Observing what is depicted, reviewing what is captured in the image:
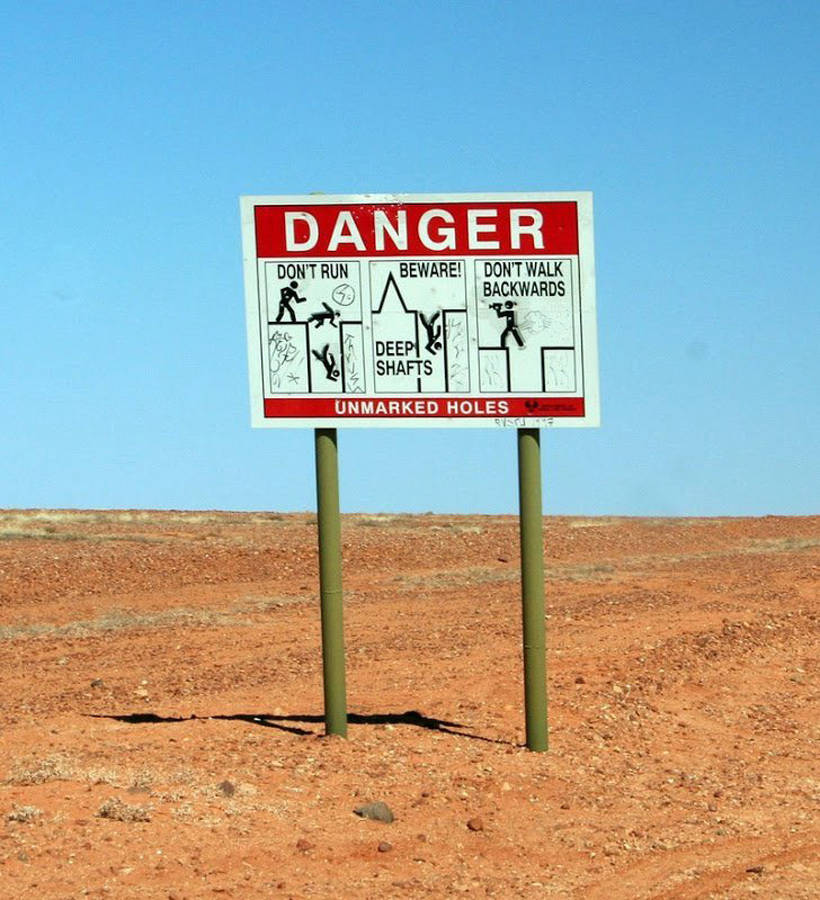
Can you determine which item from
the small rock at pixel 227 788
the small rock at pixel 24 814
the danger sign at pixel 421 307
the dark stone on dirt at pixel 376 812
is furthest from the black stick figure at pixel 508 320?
the small rock at pixel 24 814

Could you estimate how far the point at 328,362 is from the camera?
1066 cm

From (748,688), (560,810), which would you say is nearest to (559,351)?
(560,810)

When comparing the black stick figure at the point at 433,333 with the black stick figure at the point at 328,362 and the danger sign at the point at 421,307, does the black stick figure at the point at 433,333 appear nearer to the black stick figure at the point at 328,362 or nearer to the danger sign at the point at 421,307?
the danger sign at the point at 421,307

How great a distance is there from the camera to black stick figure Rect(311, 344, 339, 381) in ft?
34.9

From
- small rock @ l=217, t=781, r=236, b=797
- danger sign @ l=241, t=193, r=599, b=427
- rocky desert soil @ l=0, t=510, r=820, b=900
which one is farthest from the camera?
danger sign @ l=241, t=193, r=599, b=427

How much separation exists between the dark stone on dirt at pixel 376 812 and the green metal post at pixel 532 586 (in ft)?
6.36

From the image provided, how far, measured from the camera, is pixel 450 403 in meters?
10.5

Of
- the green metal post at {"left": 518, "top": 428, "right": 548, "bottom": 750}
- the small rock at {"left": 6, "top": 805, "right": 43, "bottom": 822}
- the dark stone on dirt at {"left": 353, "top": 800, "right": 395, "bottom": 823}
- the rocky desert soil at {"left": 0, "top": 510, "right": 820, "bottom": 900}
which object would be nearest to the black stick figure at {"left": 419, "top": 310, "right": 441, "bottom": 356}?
the green metal post at {"left": 518, "top": 428, "right": 548, "bottom": 750}

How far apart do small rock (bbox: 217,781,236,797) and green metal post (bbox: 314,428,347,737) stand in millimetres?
1620

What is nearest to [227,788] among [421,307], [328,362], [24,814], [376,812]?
[376,812]

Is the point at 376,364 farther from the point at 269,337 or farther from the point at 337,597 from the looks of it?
the point at 337,597

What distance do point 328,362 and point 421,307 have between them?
85 cm

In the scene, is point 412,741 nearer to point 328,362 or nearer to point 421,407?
point 421,407

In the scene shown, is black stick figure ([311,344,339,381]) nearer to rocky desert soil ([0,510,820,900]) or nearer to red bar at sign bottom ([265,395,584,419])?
red bar at sign bottom ([265,395,584,419])
